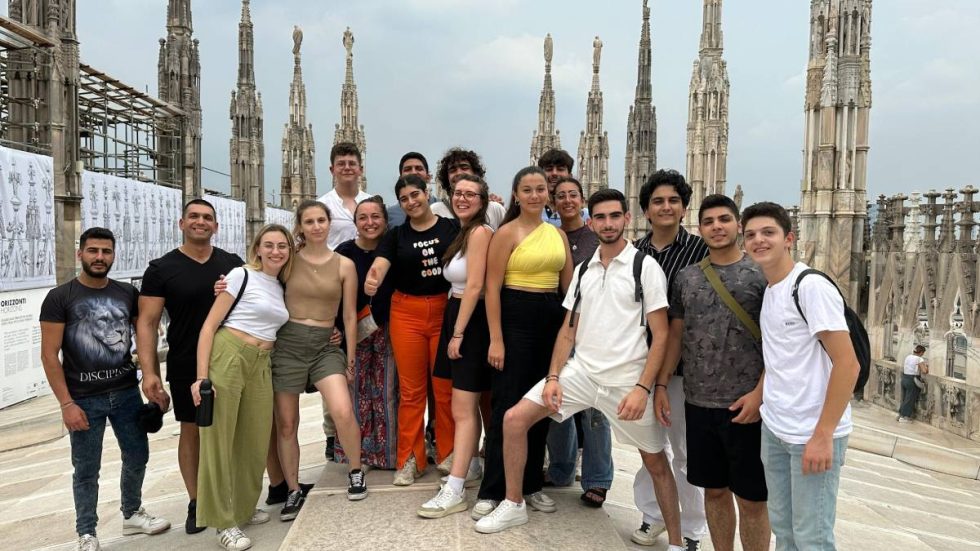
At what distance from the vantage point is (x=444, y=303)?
138 inches

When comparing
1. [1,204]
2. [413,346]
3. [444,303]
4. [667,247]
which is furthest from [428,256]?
[1,204]

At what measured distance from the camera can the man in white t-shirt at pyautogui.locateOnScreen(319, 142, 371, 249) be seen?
4004 mm

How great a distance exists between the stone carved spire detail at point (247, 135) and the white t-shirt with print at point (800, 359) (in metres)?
24.2

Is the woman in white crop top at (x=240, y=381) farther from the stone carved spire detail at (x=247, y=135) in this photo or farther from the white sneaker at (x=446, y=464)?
the stone carved spire detail at (x=247, y=135)

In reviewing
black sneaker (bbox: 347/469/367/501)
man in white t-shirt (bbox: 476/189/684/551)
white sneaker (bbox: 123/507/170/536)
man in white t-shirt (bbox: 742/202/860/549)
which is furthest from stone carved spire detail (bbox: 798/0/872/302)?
white sneaker (bbox: 123/507/170/536)

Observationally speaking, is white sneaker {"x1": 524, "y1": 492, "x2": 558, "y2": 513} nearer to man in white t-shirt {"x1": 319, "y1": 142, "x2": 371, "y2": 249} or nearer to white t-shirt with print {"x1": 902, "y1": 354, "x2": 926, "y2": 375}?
man in white t-shirt {"x1": 319, "y1": 142, "x2": 371, "y2": 249}

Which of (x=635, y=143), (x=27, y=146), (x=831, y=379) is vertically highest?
(x=635, y=143)

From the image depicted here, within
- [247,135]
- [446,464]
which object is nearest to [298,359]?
[446,464]

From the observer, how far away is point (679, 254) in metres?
3.04

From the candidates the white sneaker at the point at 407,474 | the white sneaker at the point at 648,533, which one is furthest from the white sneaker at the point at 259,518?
the white sneaker at the point at 648,533

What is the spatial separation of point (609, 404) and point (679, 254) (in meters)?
0.84

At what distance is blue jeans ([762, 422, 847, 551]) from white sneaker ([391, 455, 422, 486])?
2004mm

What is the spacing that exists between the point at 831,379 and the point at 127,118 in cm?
1812

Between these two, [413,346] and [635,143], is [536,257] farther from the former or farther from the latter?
[635,143]
